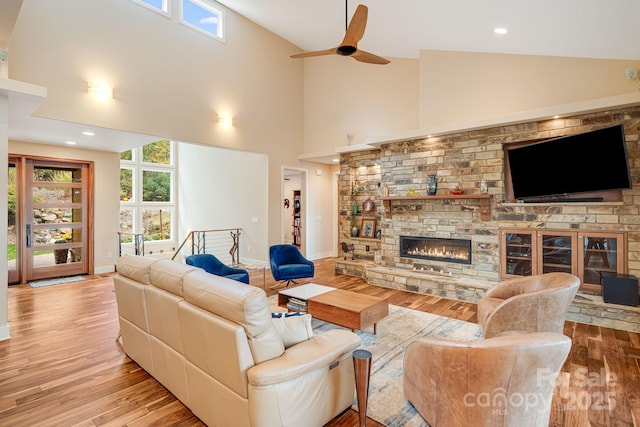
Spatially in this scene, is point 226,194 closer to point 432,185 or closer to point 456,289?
point 432,185

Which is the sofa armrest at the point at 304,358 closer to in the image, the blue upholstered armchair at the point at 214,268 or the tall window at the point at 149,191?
the blue upholstered armchair at the point at 214,268

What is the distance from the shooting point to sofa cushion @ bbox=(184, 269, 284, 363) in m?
1.70

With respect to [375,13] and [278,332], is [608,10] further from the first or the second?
[278,332]

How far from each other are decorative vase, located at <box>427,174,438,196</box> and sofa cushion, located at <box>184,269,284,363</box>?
4.28m

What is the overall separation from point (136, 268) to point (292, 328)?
59.3 inches

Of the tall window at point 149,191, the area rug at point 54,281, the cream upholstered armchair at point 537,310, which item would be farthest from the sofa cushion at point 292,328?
the tall window at point 149,191

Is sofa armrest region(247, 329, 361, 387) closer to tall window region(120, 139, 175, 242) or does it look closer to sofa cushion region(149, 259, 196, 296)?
sofa cushion region(149, 259, 196, 296)

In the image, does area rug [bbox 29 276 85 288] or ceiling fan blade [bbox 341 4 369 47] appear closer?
ceiling fan blade [bbox 341 4 369 47]

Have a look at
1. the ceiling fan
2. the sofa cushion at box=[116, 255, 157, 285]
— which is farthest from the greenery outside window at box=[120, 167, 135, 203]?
the ceiling fan

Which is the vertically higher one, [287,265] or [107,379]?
[287,265]

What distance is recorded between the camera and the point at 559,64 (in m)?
4.33

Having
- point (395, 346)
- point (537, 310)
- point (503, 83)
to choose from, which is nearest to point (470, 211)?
point (503, 83)

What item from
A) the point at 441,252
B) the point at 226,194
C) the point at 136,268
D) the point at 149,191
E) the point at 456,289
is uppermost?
the point at 149,191

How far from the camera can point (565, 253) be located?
4367 mm
